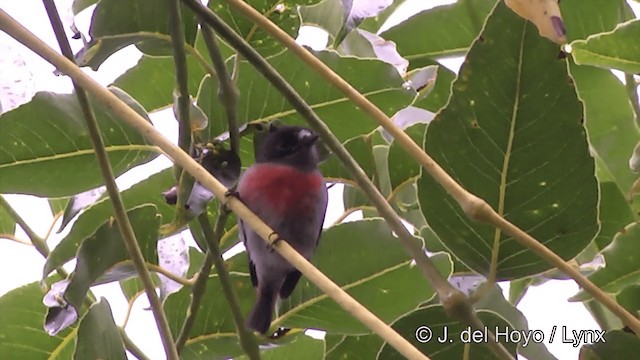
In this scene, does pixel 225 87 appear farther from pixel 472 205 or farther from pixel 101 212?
pixel 472 205

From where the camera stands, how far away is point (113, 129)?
100cm

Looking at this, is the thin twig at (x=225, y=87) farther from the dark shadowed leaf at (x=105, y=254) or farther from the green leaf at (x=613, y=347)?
the green leaf at (x=613, y=347)

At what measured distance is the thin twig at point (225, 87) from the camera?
0.91 meters

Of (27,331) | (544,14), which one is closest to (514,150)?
(544,14)

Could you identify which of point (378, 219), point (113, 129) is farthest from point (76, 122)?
point (378, 219)

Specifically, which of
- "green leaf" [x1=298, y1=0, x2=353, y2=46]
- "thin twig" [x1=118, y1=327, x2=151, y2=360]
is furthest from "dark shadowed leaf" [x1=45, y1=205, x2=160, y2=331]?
"green leaf" [x1=298, y1=0, x2=353, y2=46]

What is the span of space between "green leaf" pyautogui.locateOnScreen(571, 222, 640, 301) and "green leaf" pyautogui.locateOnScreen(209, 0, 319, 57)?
397mm

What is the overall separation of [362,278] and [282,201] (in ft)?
0.93

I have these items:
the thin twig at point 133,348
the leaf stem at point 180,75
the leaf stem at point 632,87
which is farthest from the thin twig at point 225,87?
the leaf stem at point 632,87

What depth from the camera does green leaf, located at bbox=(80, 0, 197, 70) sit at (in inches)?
36.6

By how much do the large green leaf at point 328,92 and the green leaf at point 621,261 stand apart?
260mm

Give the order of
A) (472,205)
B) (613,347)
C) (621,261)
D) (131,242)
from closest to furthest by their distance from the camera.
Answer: (472,205), (131,242), (613,347), (621,261)

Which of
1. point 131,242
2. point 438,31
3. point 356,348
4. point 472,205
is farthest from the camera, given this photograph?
point 438,31

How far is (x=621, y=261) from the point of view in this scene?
100cm
